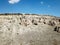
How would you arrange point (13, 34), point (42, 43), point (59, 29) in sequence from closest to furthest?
point (42, 43) → point (13, 34) → point (59, 29)

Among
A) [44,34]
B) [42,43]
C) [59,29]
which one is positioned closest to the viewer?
[42,43]

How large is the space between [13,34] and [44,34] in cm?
727

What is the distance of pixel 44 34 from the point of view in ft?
112

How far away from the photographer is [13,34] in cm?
3198

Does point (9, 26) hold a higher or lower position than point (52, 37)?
higher

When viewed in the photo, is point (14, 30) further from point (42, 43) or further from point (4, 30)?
point (42, 43)

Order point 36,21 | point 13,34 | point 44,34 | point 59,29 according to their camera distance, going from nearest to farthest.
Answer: point 13,34
point 44,34
point 59,29
point 36,21

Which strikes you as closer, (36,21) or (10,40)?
(10,40)

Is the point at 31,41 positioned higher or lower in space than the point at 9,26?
lower

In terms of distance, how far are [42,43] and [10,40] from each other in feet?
21.1

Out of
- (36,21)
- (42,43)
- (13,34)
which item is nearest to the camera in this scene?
(42,43)

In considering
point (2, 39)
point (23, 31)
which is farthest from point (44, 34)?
point (2, 39)

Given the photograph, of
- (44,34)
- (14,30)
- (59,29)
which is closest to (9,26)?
(14,30)

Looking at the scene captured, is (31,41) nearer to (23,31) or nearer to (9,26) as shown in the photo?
(23,31)
